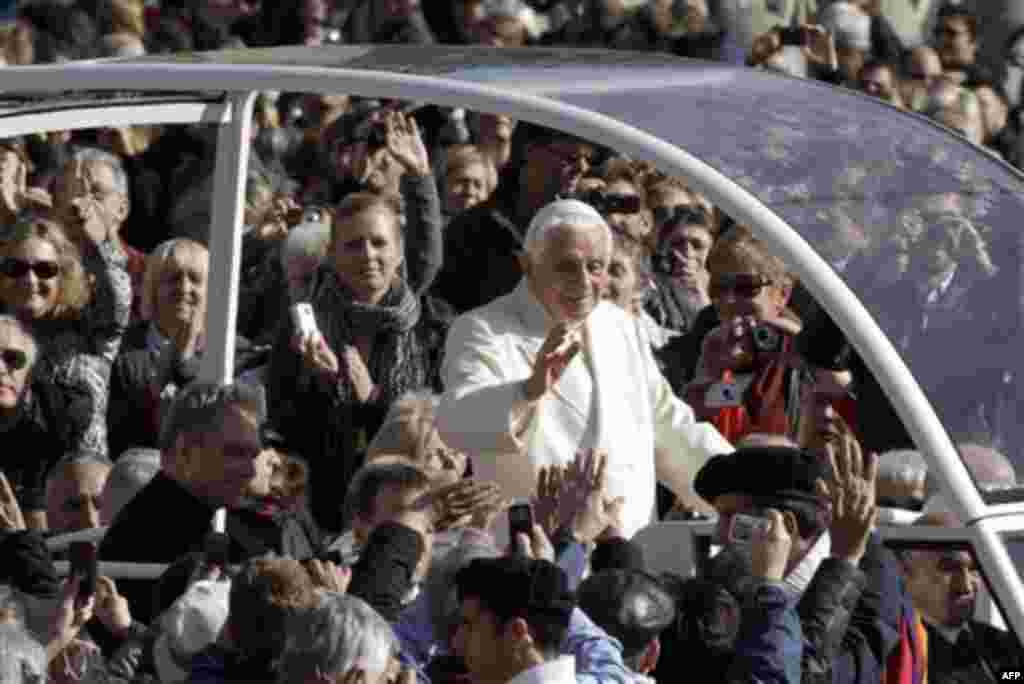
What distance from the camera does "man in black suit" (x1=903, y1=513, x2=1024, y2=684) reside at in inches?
345

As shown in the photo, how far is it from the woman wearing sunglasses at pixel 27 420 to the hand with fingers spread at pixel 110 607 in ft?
8.37

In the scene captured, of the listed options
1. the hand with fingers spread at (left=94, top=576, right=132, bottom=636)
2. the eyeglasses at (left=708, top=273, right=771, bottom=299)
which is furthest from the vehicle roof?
the hand with fingers spread at (left=94, top=576, right=132, bottom=636)

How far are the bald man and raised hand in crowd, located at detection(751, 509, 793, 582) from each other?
2937 millimetres

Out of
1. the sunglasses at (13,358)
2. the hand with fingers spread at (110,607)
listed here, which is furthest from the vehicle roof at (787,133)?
the sunglasses at (13,358)

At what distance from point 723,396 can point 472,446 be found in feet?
3.71

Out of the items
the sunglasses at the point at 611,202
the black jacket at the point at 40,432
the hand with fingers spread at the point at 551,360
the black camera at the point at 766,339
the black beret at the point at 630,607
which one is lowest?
the black jacket at the point at 40,432

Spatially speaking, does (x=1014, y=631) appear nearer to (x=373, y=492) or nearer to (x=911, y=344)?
(x=911, y=344)

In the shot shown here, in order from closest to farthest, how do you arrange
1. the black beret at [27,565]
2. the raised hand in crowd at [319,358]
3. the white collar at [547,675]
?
the white collar at [547,675]
the black beret at [27,565]
the raised hand in crowd at [319,358]

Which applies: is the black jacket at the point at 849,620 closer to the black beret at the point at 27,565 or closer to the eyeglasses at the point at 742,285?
the black beret at the point at 27,565

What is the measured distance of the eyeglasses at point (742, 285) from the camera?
1104 cm

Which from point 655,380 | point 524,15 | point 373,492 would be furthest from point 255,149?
point 373,492

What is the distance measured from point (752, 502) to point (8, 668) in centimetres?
186

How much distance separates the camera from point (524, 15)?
65.7ft

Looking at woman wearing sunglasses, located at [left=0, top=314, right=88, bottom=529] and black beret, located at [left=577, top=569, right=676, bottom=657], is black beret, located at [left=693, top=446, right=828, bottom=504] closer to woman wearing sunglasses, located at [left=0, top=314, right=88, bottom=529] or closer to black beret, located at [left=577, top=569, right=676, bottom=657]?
black beret, located at [left=577, top=569, right=676, bottom=657]
